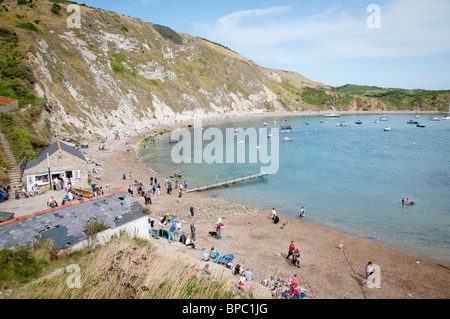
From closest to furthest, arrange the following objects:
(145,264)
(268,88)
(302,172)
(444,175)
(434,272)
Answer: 1. (145,264)
2. (434,272)
3. (444,175)
4. (302,172)
5. (268,88)

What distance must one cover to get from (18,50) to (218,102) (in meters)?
83.4

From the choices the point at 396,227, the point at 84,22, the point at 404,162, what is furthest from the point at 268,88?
the point at 396,227

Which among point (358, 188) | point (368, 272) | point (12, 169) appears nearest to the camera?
point (368, 272)

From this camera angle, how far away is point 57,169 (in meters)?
26.9

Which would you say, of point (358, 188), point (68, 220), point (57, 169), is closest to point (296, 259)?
point (68, 220)

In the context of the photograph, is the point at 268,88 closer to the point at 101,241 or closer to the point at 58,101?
the point at 58,101

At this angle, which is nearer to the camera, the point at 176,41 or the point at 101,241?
the point at 101,241

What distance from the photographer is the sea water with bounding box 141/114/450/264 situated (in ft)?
78.5

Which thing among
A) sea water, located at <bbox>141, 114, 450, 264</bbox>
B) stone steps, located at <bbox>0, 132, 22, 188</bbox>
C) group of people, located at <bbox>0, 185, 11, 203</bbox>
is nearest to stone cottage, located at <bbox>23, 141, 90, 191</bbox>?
Result: stone steps, located at <bbox>0, 132, 22, 188</bbox>

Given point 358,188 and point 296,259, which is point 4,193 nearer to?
point 296,259

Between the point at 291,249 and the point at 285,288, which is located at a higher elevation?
the point at 291,249

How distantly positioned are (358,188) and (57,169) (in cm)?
3406

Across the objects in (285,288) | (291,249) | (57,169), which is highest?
(57,169)

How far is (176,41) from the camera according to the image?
427 feet
